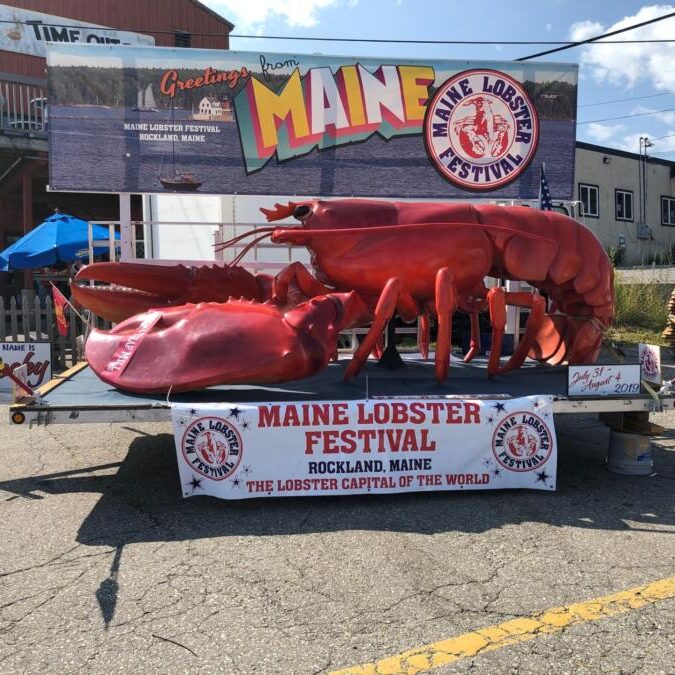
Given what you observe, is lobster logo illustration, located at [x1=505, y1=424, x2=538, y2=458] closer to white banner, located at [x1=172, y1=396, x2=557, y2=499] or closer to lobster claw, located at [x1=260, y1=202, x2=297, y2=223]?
white banner, located at [x1=172, y1=396, x2=557, y2=499]

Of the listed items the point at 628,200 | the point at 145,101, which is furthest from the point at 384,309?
the point at 628,200

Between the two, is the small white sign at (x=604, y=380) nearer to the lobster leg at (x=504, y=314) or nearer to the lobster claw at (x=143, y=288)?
the lobster leg at (x=504, y=314)

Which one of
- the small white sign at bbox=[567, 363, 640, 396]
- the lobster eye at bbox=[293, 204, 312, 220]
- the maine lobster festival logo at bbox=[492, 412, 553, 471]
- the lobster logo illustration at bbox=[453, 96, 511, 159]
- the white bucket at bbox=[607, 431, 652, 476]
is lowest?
the white bucket at bbox=[607, 431, 652, 476]

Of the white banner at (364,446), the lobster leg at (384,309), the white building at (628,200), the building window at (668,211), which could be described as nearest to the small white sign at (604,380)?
the white banner at (364,446)

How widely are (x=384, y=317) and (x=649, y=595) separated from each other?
243 centimetres

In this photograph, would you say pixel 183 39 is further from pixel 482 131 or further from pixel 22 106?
pixel 482 131

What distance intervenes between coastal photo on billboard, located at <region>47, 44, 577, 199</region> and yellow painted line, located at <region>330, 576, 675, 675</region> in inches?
235

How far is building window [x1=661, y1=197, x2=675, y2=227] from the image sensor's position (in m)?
26.2

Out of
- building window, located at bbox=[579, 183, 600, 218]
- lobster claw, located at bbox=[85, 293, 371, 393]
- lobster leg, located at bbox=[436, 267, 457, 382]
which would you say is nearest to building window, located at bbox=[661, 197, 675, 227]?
building window, located at bbox=[579, 183, 600, 218]

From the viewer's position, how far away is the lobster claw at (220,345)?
13.7ft

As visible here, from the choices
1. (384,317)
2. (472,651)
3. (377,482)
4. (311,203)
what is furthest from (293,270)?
(472,651)

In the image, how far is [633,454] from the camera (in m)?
4.71

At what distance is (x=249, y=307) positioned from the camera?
4.54 m

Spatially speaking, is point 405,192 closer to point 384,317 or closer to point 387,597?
point 384,317
